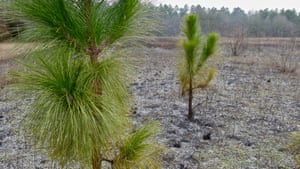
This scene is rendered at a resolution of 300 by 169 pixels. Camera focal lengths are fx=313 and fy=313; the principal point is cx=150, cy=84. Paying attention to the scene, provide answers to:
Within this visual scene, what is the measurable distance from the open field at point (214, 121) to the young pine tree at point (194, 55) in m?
0.25

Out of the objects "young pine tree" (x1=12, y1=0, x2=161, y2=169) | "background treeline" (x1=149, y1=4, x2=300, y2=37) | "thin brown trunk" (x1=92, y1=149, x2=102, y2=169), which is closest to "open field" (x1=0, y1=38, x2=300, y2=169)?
"young pine tree" (x1=12, y1=0, x2=161, y2=169)

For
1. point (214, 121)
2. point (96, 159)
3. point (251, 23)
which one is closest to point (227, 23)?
point (251, 23)

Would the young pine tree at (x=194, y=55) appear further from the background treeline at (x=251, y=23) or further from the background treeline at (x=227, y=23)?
the background treeline at (x=251, y=23)

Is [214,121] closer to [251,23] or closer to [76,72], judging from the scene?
[76,72]

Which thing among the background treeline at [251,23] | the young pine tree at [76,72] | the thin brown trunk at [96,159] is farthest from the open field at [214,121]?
the background treeline at [251,23]

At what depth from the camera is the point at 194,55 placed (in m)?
4.43

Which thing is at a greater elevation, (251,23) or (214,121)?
(251,23)

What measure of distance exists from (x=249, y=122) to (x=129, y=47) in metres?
3.84

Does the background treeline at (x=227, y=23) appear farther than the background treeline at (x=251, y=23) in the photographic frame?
No

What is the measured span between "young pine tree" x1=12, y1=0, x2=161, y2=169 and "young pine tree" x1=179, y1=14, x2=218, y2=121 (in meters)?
2.68

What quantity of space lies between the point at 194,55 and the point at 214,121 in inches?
48.3

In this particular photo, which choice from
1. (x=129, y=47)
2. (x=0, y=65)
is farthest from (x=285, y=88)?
(x=0, y=65)

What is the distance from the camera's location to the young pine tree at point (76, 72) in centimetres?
136

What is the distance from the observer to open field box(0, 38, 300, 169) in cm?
356
